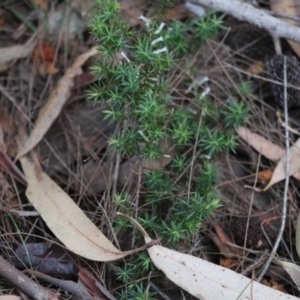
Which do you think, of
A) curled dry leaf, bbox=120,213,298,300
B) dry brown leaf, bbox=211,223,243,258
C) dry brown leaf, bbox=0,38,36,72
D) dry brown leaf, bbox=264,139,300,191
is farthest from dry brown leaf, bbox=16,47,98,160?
dry brown leaf, bbox=264,139,300,191

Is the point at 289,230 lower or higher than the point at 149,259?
lower

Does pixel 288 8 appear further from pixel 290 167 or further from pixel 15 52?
pixel 15 52

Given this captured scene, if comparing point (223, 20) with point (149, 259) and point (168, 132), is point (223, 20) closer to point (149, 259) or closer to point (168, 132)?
point (168, 132)

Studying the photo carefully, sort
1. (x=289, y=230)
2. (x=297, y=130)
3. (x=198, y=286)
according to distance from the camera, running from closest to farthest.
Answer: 1. (x=198, y=286)
2. (x=289, y=230)
3. (x=297, y=130)

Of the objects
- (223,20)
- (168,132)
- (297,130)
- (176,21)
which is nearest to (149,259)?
(168,132)

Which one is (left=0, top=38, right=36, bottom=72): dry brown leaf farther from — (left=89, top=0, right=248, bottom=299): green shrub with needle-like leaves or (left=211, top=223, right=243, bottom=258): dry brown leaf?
(left=211, top=223, right=243, bottom=258): dry brown leaf

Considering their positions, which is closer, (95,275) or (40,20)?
(95,275)

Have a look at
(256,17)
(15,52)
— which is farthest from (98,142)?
(256,17)
